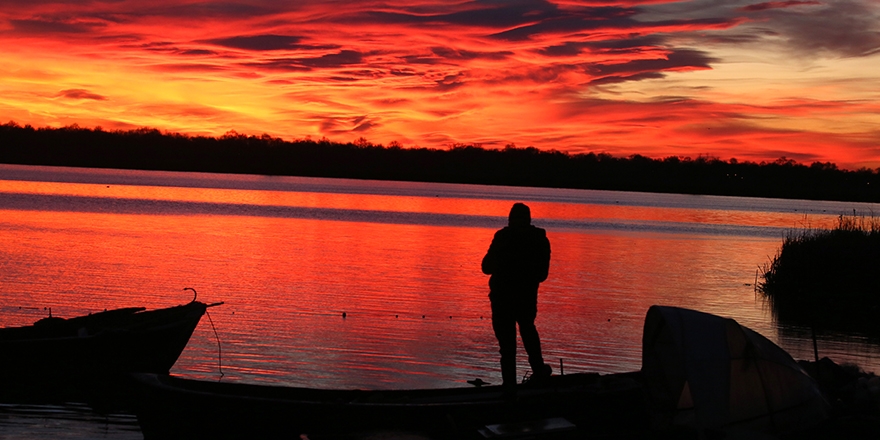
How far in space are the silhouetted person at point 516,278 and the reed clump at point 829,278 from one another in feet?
43.6

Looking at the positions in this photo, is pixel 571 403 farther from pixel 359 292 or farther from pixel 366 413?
pixel 359 292

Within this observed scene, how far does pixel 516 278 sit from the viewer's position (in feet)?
30.9

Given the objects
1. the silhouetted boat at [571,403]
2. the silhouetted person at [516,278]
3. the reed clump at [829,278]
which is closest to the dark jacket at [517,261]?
the silhouetted person at [516,278]

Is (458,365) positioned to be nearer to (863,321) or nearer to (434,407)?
(434,407)

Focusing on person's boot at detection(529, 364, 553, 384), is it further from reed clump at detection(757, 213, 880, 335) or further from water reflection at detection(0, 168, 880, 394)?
reed clump at detection(757, 213, 880, 335)

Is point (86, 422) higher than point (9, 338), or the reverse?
point (9, 338)

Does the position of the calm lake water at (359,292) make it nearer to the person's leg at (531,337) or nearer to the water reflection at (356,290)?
the water reflection at (356,290)

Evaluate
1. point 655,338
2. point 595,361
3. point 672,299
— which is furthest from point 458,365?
point 672,299

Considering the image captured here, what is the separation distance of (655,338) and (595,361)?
5787 mm

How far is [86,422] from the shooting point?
1073 cm

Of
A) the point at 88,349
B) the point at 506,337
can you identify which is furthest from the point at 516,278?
the point at 88,349

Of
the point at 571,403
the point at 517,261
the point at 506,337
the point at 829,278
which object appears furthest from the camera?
the point at 829,278

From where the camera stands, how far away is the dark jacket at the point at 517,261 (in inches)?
364

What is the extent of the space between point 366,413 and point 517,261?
2.31 m
